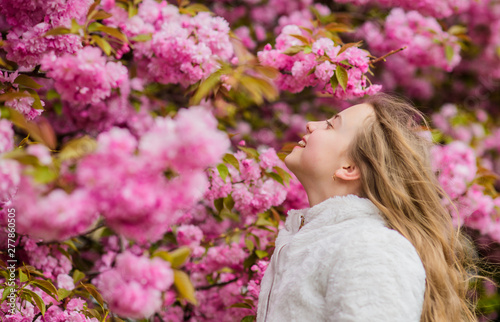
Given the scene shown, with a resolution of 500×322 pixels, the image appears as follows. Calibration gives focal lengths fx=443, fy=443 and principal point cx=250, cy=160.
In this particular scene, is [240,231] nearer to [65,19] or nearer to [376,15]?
[65,19]

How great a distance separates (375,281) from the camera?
4.07ft

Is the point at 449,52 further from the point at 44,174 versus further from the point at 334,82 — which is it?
the point at 44,174

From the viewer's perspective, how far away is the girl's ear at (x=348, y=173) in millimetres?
1625

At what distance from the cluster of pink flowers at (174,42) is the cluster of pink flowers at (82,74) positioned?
47 centimetres

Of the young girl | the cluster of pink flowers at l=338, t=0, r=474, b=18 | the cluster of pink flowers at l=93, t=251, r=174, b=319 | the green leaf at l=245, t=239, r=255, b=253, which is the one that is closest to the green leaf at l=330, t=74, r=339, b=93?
the young girl

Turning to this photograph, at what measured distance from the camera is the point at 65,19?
5.30 ft

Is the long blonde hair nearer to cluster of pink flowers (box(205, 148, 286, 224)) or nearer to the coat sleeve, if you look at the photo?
the coat sleeve

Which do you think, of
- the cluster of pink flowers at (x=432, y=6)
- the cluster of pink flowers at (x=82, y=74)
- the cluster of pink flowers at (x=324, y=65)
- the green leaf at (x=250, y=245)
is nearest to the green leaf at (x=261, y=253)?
the green leaf at (x=250, y=245)

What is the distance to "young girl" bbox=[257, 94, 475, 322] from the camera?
126 cm

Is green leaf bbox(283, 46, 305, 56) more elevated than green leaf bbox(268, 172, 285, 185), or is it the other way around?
green leaf bbox(283, 46, 305, 56)

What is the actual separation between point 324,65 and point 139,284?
138cm

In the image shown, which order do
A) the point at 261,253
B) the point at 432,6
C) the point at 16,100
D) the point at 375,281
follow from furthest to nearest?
1. the point at 432,6
2. the point at 261,253
3. the point at 16,100
4. the point at 375,281

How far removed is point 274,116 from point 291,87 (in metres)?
2.15

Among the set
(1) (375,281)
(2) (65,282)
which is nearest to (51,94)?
(2) (65,282)
